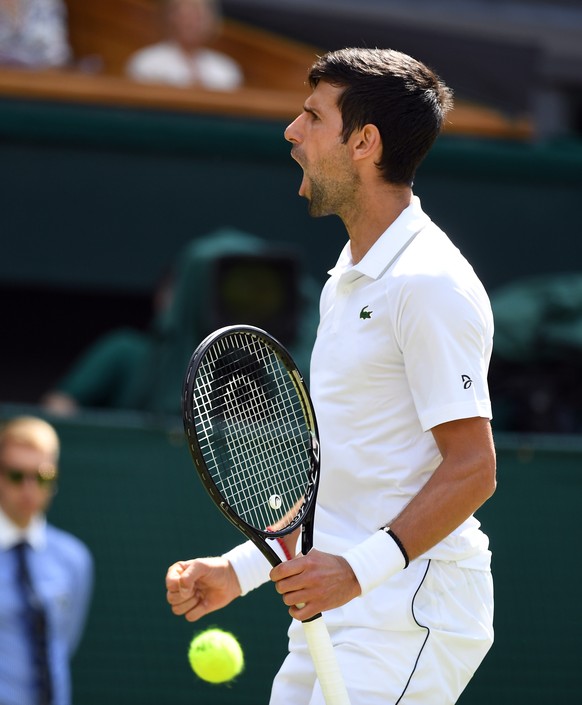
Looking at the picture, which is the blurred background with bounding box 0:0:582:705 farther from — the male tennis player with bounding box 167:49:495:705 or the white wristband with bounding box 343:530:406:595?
the white wristband with bounding box 343:530:406:595

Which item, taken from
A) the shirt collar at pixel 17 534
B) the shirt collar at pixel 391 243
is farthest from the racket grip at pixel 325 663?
the shirt collar at pixel 17 534

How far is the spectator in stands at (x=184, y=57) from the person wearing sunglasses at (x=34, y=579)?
2.63m

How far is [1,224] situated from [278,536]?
4.69 metres

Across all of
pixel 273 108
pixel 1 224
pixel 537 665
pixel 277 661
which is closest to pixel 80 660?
pixel 277 661

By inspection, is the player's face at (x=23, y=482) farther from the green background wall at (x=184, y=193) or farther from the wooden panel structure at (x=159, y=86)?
the wooden panel structure at (x=159, y=86)

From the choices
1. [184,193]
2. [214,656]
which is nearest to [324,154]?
[214,656]

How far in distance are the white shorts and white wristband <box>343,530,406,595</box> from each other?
155mm

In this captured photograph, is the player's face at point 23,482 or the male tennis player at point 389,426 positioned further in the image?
the player's face at point 23,482

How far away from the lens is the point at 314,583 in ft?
7.35

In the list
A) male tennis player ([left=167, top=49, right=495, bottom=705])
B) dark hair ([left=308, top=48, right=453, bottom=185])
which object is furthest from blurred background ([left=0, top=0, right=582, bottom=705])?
dark hair ([left=308, top=48, right=453, bottom=185])

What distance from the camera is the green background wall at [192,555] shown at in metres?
4.96

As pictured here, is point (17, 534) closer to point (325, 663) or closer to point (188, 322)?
point (188, 322)

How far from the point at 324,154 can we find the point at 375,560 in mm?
764

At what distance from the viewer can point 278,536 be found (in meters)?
2.44
